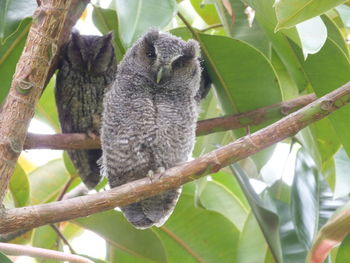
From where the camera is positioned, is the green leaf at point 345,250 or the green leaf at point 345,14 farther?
the green leaf at point 345,14

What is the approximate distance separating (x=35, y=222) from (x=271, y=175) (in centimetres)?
148

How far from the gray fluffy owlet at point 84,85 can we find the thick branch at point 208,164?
125 cm

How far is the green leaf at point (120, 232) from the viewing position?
2.69 meters

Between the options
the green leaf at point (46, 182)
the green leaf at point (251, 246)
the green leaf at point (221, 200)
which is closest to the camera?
the green leaf at point (251, 246)

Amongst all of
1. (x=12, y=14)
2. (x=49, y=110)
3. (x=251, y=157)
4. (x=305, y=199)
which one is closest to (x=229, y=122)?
(x=251, y=157)

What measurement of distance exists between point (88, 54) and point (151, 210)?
952mm

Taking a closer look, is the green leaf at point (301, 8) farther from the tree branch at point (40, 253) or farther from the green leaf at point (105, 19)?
the green leaf at point (105, 19)

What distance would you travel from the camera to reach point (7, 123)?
1.90m

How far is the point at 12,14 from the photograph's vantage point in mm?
2141

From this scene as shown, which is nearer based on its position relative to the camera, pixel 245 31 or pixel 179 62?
pixel 179 62

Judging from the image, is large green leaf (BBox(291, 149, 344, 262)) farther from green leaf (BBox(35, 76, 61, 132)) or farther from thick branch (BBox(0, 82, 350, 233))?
green leaf (BBox(35, 76, 61, 132))

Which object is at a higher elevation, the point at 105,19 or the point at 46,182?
the point at 105,19

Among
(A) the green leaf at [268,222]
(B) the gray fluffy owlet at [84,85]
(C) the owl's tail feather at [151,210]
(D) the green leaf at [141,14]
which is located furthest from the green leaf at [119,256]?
(D) the green leaf at [141,14]

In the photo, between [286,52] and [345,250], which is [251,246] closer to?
[345,250]
